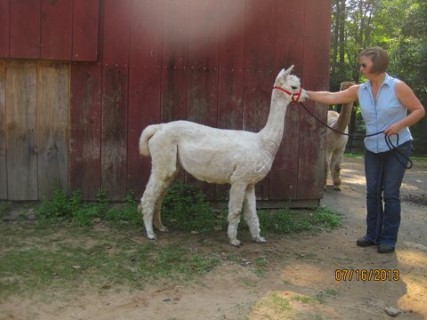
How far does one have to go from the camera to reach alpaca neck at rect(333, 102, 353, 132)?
783 centimetres

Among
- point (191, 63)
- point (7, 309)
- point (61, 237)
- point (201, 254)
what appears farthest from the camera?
point (191, 63)

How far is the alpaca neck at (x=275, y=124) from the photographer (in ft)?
16.9

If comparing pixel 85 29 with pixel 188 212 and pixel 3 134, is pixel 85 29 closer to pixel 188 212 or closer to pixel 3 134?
pixel 3 134

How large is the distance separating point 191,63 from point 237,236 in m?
2.39

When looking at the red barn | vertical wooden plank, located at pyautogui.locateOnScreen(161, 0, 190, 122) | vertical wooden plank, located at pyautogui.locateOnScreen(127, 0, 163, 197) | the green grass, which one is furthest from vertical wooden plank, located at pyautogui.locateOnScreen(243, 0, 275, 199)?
the green grass

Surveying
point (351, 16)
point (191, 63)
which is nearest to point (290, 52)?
point (191, 63)

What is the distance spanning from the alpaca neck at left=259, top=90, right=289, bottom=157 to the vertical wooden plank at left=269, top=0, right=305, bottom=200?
61.8 inches

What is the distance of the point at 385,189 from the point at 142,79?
130 inches

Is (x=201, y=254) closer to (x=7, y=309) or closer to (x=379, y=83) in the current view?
(x=7, y=309)

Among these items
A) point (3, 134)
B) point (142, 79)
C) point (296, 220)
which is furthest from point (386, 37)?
point (3, 134)

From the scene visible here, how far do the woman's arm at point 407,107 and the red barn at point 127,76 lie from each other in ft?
6.85

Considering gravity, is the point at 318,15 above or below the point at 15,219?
above

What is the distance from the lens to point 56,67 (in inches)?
243

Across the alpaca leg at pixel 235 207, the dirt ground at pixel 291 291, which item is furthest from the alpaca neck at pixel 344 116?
the alpaca leg at pixel 235 207
